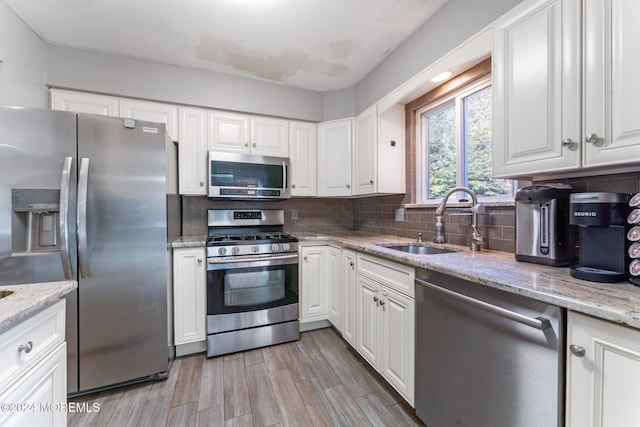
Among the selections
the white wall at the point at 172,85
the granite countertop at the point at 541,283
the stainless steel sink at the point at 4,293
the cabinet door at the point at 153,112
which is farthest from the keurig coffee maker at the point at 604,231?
the cabinet door at the point at 153,112

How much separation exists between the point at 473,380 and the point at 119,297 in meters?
2.04

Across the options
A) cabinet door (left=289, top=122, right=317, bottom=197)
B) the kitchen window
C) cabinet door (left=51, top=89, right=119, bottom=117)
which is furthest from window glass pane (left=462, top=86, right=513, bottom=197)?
cabinet door (left=51, top=89, right=119, bottom=117)

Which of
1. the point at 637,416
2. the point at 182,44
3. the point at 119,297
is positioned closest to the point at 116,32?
the point at 182,44

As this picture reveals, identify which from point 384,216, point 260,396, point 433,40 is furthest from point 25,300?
point 384,216

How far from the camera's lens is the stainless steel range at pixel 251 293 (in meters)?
2.12

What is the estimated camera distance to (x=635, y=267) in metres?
0.85

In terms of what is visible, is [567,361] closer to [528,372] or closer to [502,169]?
[528,372]

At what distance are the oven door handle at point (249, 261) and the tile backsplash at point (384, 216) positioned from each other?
2.39 ft

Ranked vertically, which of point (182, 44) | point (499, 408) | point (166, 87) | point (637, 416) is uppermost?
point (182, 44)

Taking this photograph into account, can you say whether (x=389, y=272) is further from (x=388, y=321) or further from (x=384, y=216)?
(x=384, y=216)

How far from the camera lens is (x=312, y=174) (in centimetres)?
288

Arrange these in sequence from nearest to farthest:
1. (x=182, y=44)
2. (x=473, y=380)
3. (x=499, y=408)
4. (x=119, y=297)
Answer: (x=499, y=408)
(x=473, y=380)
(x=119, y=297)
(x=182, y=44)

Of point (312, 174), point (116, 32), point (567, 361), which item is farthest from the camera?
point (312, 174)

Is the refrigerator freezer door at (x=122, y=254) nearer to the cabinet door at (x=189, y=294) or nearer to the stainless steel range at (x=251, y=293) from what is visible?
the cabinet door at (x=189, y=294)
